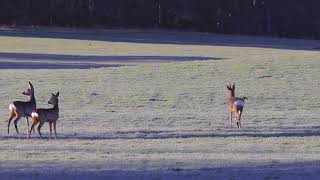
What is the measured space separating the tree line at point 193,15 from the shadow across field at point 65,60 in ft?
90.0

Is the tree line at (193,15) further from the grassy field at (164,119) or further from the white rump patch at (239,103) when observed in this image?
the white rump patch at (239,103)

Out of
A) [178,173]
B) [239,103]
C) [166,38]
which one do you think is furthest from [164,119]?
[166,38]

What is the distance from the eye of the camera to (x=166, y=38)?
73.9 meters

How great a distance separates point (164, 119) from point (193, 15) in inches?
2296

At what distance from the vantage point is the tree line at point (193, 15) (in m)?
81.2

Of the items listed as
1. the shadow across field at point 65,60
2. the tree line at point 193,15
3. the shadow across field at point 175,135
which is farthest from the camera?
the tree line at point 193,15

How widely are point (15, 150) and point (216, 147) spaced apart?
368 centimetres

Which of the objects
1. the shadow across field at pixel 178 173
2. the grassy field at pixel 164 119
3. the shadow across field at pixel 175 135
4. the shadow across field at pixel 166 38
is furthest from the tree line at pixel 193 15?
the shadow across field at pixel 178 173

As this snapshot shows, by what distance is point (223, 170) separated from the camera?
506 inches

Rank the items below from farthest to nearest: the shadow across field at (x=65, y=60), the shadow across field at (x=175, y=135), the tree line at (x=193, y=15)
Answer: the tree line at (x=193, y=15)
the shadow across field at (x=65, y=60)
the shadow across field at (x=175, y=135)

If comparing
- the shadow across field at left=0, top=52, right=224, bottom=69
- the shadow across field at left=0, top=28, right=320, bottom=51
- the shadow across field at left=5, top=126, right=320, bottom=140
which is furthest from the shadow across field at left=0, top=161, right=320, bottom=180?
the shadow across field at left=0, top=28, right=320, bottom=51

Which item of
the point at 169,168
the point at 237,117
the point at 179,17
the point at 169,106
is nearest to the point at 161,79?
the point at 169,106

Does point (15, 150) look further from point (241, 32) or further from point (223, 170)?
point (241, 32)

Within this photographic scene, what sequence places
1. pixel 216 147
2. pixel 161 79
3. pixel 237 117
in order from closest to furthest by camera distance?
1. pixel 216 147
2. pixel 237 117
3. pixel 161 79
